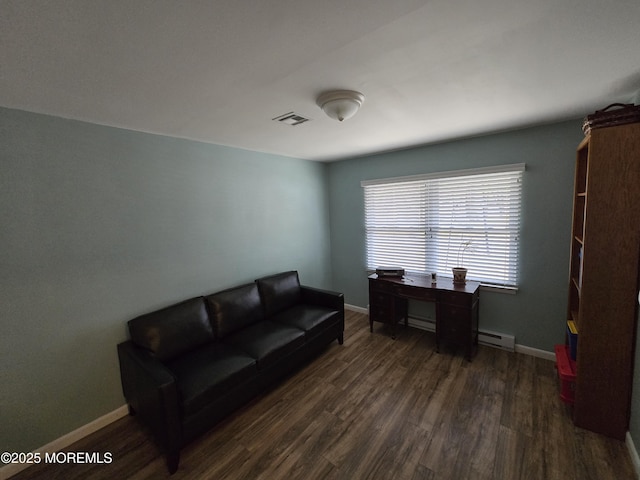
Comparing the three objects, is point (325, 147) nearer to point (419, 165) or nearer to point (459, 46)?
point (419, 165)

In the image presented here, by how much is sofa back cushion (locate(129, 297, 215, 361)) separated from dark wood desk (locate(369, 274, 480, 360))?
79.7 inches

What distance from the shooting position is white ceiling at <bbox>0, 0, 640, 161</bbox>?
1.00 metres

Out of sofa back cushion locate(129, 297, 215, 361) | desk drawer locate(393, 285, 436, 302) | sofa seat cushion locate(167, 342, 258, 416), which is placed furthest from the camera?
desk drawer locate(393, 285, 436, 302)

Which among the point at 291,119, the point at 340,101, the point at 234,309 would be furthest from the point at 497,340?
the point at 291,119

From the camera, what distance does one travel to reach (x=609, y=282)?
1.74 m

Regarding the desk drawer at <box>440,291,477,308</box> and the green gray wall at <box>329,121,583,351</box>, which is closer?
the green gray wall at <box>329,121,583,351</box>

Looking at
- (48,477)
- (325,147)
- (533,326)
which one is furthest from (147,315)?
(533,326)

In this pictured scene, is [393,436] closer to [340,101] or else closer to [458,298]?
[458,298]

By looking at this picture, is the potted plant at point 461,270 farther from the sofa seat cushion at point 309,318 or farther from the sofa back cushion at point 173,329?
the sofa back cushion at point 173,329

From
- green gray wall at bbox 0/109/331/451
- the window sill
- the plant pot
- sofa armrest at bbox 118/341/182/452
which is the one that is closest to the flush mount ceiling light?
green gray wall at bbox 0/109/331/451

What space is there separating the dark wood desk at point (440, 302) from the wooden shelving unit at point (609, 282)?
3.03 ft

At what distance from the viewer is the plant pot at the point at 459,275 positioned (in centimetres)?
298

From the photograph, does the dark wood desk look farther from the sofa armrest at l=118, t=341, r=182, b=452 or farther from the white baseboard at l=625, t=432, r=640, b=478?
the sofa armrest at l=118, t=341, r=182, b=452

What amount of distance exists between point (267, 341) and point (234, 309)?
527mm
